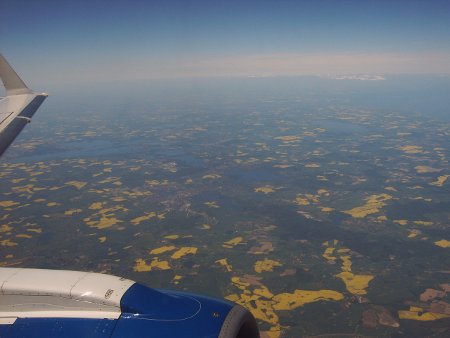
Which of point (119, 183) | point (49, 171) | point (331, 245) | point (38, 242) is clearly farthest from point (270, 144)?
point (38, 242)

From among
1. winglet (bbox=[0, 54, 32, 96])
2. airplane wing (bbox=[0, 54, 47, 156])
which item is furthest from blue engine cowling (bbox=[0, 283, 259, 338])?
winglet (bbox=[0, 54, 32, 96])

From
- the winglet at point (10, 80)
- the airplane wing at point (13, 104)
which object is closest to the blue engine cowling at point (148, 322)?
the airplane wing at point (13, 104)

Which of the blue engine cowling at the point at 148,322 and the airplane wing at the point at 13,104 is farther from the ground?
the airplane wing at the point at 13,104

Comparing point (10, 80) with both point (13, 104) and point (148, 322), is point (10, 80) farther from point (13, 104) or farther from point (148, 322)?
point (148, 322)

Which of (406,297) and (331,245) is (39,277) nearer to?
(406,297)

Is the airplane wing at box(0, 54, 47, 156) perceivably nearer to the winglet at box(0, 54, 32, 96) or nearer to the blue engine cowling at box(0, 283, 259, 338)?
the winglet at box(0, 54, 32, 96)

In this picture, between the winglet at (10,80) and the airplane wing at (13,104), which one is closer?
the airplane wing at (13,104)

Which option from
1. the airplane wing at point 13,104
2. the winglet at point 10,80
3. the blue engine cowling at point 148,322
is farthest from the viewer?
the winglet at point 10,80

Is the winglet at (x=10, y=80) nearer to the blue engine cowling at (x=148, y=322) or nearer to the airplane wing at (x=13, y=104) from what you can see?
the airplane wing at (x=13, y=104)

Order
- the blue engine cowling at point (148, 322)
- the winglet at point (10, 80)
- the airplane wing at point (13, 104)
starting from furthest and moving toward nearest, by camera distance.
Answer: the winglet at point (10, 80) < the airplane wing at point (13, 104) < the blue engine cowling at point (148, 322)
